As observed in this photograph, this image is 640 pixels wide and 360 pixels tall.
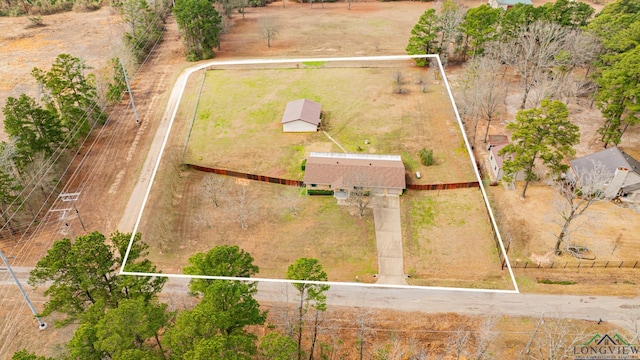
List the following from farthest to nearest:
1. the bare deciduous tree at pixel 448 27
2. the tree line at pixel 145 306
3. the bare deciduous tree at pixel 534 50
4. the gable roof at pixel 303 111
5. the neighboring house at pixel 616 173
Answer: the bare deciduous tree at pixel 448 27, the bare deciduous tree at pixel 534 50, the gable roof at pixel 303 111, the neighboring house at pixel 616 173, the tree line at pixel 145 306

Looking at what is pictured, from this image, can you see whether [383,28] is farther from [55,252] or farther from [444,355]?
[55,252]

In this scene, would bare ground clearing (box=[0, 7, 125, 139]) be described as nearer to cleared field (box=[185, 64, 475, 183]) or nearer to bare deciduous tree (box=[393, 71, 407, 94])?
cleared field (box=[185, 64, 475, 183])

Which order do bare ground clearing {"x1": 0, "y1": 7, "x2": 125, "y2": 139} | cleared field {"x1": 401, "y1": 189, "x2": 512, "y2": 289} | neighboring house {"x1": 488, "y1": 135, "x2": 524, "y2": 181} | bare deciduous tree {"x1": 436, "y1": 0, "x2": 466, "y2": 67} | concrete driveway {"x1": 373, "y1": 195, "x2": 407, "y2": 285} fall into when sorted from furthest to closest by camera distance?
bare ground clearing {"x1": 0, "y1": 7, "x2": 125, "y2": 139}, bare deciduous tree {"x1": 436, "y1": 0, "x2": 466, "y2": 67}, neighboring house {"x1": 488, "y1": 135, "x2": 524, "y2": 181}, concrete driveway {"x1": 373, "y1": 195, "x2": 407, "y2": 285}, cleared field {"x1": 401, "y1": 189, "x2": 512, "y2": 289}

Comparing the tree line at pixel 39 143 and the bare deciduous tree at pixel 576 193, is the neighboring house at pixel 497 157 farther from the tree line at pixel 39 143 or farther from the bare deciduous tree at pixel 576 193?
the tree line at pixel 39 143

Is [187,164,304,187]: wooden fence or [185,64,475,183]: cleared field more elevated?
[185,64,475,183]: cleared field

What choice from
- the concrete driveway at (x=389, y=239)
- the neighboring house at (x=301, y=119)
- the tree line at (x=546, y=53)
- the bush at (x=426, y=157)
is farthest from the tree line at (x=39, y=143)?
the tree line at (x=546, y=53)

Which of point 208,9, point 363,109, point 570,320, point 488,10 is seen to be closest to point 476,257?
point 570,320
